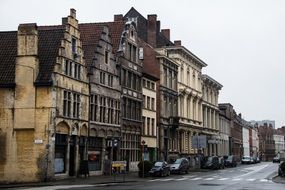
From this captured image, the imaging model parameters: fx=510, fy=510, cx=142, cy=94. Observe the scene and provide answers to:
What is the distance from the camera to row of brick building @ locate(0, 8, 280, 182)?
3950 cm

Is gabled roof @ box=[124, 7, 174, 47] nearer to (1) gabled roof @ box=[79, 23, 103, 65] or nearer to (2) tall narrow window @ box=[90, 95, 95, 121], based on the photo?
(1) gabled roof @ box=[79, 23, 103, 65]

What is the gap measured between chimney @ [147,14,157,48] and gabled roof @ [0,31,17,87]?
29726 millimetres

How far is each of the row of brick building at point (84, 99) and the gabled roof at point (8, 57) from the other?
0.31ft

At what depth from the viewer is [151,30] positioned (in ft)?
238

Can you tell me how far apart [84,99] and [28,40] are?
7.64 metres

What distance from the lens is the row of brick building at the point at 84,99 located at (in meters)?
39.5

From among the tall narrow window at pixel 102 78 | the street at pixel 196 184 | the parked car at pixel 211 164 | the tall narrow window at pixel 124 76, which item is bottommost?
the street at pixel 196 184

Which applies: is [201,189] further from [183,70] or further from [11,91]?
[183,70]

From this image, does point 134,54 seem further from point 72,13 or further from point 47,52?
point 47,52

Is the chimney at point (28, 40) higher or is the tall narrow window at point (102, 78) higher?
the chimney at point (28, 40)

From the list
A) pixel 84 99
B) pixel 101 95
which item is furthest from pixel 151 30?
pixel 84 99

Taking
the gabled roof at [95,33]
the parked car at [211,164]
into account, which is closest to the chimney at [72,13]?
the gabled roof at [95,33]

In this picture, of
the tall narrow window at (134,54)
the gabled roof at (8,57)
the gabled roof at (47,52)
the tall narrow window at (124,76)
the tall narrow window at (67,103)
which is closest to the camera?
the gabled roof at (47,52)

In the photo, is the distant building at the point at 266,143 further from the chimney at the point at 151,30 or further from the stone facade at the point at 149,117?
the stone facade at the point at 149,117
